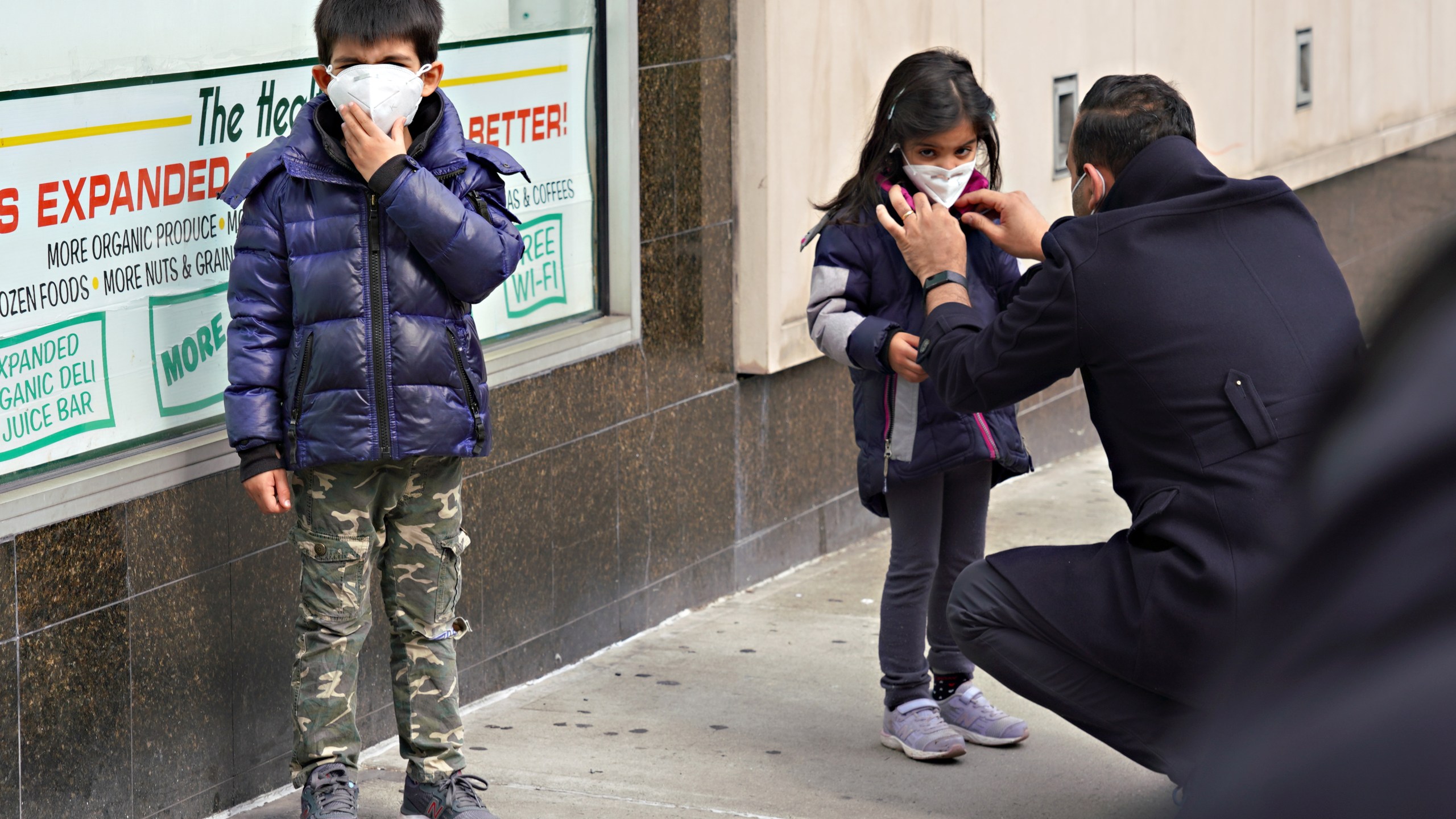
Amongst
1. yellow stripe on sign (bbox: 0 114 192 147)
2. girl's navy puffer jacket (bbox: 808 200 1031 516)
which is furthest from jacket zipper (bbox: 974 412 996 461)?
yellow stripe on sign (bbox: 0 114 192 147)

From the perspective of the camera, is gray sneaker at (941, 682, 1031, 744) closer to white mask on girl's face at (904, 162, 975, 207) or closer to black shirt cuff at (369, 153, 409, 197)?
white mask on girl's face at (904, 162, 975, 207)

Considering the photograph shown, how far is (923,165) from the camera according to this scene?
13.4ft

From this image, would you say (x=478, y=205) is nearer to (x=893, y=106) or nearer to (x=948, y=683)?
(x=893, y=106)

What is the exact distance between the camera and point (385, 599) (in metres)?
3.71

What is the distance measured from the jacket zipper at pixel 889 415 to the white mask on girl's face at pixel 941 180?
1.39 feet

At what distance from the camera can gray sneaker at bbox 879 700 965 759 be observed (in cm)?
423

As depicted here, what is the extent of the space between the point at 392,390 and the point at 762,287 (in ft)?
7.86

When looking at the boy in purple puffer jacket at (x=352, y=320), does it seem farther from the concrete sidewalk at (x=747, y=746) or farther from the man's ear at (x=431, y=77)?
the concrete sidewalk at (x=747, y=746)

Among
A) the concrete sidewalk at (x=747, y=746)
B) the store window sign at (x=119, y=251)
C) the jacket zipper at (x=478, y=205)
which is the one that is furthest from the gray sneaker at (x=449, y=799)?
the jacket zipper at (x=478, y=205)

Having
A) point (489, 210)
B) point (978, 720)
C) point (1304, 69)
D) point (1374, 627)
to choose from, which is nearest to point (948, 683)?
point (978, 720)

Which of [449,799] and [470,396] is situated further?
[449,799]

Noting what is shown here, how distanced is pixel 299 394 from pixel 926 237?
136 cm

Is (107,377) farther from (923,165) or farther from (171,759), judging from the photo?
(923,165)

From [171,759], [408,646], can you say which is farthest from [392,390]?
[171,759]
